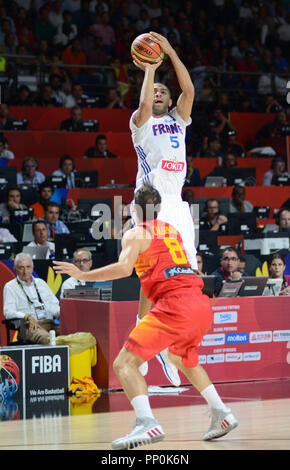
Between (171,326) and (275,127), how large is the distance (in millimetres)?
12585

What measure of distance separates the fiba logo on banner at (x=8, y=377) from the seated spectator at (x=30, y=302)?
75 cm

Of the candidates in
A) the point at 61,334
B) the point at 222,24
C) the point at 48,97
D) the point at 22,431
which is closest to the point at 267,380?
the point at 61,334

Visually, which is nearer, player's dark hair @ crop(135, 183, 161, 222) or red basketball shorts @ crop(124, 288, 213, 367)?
red basketball shorts @ crop(124, 288, 213, 367)

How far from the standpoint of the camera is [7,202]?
12.5 meters

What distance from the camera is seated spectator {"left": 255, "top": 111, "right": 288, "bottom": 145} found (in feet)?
57.1

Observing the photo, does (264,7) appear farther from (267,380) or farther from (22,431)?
(22,431)

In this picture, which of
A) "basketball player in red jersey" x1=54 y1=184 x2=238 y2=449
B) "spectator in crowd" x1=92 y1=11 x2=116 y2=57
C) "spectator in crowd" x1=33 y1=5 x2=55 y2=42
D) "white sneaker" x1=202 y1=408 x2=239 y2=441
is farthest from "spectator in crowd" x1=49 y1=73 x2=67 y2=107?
"white sneaker" x1=202 y1=408 x2=239 y2=441

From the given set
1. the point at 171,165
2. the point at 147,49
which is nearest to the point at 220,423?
the point at 171,165

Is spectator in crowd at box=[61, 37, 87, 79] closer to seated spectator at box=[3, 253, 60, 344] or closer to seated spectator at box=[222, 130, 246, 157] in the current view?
seated spectator at box=[222, 130, 246, 157]

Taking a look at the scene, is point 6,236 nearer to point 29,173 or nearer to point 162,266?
point 29,173

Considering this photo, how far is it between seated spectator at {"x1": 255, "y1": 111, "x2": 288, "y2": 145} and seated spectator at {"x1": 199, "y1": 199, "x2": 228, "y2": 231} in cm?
473

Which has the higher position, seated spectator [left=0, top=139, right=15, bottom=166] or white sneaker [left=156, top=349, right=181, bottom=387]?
seated spectator [left=0, top=139, right=15, bottom=166]

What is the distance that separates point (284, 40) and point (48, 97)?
7.30m

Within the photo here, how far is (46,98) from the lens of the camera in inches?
631
